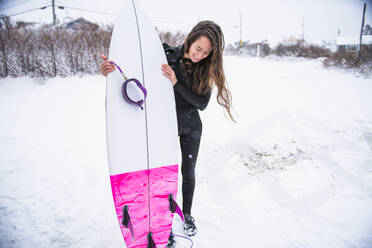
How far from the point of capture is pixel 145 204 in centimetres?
134

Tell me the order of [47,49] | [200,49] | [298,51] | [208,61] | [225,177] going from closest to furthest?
1. [200,49]
2. [208,61]
3. [225,177]
4. [47,49]
5. [298,51]

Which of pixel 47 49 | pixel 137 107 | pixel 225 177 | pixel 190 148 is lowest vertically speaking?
pixel 225 177

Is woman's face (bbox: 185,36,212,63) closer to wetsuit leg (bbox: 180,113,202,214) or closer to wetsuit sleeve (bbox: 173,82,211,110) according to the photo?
wetsuit sleeve (bbox: 173,82,211,110)

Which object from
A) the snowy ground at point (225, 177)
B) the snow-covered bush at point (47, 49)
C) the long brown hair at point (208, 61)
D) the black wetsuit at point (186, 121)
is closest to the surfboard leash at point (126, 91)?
the black wetsuit at point (186, 121)

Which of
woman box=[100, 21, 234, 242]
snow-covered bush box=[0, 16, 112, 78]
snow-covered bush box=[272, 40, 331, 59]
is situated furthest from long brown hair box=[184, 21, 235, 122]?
snow-covered bush box=[272, 40, 331, 59]

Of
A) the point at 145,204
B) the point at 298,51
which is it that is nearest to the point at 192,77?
the point at 145,204

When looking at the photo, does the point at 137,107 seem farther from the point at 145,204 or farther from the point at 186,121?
the point at 145,204

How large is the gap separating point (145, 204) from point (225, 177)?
1196mm

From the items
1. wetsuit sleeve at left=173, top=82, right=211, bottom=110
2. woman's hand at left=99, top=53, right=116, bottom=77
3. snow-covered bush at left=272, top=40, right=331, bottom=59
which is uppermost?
snow-covered bush at left=272, top=40, right=331, bottom=59

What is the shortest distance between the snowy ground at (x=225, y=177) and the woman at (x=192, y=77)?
2.12ft

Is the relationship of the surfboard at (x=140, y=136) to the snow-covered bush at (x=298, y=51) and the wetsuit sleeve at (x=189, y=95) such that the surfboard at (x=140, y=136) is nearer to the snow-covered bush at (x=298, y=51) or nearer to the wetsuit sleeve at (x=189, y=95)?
the wetsuit sleeve at (x=189, y=95)

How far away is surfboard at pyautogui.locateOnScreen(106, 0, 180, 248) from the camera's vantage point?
130 cm

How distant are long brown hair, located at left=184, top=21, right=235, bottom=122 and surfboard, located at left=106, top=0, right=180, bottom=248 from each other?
25 centimetres

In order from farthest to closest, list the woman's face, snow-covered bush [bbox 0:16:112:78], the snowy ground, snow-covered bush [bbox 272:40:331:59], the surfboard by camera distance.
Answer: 1. snow-covered bush [bbox 272:40:331:59]
2. snow-covered bush [bbox 0:16:112:78]
3. the snowy ground
4. the surfboard
5. the woman's face
